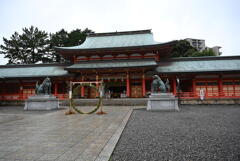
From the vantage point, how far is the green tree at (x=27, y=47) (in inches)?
1683

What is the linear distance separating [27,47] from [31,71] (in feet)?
84.2

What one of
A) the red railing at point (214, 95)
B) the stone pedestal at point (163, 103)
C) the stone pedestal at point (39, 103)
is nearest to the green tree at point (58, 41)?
the stone pedestal at point (39, 103)

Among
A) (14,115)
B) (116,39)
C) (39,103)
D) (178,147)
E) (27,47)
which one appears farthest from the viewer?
(27,47)

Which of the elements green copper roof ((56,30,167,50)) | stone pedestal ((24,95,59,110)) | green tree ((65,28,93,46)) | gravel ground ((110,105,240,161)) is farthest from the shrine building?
green tree ((65,28,93,46))

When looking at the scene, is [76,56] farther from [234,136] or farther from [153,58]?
[234,136]

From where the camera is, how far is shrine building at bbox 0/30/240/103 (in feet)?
62.1

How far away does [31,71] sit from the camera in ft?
78.7

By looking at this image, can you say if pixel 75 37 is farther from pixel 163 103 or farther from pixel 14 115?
pixel 163 103

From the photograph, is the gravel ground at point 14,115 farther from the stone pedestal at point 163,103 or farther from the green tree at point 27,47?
the green tree at point 27,47

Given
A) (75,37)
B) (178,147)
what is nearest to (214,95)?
(178,147)

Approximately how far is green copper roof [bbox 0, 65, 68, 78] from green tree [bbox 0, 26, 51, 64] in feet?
64.7

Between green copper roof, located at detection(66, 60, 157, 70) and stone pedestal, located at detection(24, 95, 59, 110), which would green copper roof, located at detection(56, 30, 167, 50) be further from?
stone pedestal, located at detection(24, 95, 59, 110)

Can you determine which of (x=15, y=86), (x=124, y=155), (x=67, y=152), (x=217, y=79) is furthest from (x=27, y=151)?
(x=15, y=86)

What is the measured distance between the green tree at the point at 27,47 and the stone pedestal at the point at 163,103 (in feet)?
141
